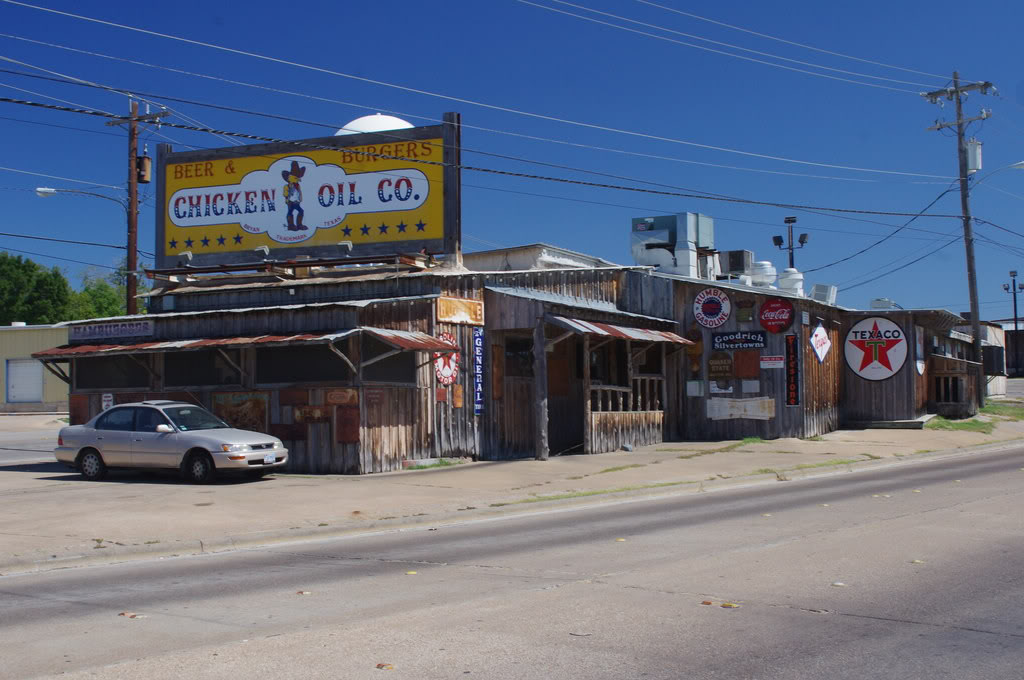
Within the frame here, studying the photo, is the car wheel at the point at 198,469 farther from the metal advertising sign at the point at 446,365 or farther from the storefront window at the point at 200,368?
the metal advertising sign at the point at 446,365

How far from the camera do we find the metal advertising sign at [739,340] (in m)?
25.4

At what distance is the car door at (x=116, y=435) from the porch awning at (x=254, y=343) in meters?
2.10

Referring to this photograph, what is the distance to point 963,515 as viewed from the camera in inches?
A: 494

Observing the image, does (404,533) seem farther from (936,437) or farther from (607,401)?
(936,437)

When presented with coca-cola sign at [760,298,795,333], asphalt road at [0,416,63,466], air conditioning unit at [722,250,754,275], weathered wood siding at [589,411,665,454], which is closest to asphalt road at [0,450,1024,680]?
weathered wood siding at [589,411,665,454]

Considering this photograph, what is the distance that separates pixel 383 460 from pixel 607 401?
6.84 meters

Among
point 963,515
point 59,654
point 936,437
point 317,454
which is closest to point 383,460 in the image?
point 317,454

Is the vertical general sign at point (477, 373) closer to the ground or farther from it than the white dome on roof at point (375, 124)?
closer to the ground

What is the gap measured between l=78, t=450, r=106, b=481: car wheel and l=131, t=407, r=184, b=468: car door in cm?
82

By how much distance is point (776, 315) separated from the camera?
2512cm

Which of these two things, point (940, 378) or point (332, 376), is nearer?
point (332, 376)

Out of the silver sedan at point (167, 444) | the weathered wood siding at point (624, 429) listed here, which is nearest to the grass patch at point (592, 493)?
the silver sedan at point (167, 444)

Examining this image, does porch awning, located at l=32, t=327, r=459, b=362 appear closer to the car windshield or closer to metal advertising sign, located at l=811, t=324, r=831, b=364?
the car windshield

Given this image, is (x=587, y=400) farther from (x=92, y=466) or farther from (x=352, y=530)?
(x=92, y=466)
